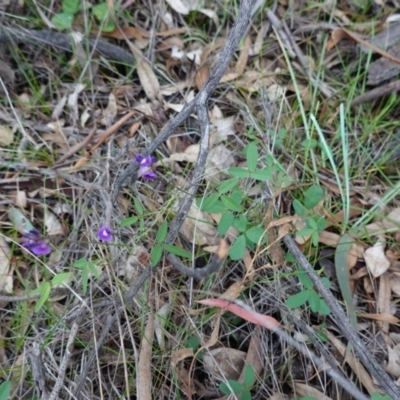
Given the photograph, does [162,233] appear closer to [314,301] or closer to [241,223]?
[241,223]

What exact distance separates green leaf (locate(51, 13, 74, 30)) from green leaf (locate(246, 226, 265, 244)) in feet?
4.01

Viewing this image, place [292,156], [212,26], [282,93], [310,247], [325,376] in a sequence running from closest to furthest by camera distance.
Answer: [325,376], [310,247], [292,156], [282,93], [212,26]

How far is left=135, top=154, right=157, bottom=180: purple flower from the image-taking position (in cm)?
169

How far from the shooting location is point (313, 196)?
5.67 feet

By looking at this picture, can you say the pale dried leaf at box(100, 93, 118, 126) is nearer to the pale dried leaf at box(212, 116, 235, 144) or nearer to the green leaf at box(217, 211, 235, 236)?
the pale dried leaf at box(212, 116, 235, 144)

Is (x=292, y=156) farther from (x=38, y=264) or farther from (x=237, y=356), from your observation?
(x=38, y=264)

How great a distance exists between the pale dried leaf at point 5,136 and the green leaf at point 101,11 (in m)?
0.63

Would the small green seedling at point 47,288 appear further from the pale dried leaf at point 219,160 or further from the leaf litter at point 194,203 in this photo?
the pale dried leaf at point 219,160

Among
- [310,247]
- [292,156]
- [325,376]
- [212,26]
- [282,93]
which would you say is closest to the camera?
[325,376]

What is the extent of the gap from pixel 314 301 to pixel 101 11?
150 cm

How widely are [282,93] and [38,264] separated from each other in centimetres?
116

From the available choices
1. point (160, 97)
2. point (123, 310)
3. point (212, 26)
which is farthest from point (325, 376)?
point (212, 26)

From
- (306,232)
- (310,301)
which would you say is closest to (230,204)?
(306,232)

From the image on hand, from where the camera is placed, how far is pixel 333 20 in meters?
2.24
